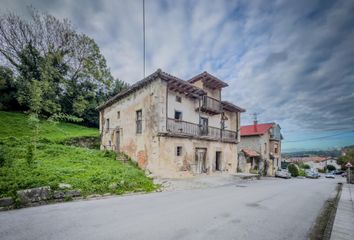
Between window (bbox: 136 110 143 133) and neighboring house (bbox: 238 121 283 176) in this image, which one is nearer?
window (bbox: 136 110 143 133)

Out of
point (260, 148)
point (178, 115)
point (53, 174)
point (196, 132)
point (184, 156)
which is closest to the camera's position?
point (53, 174)

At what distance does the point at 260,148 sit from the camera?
98.1 ft

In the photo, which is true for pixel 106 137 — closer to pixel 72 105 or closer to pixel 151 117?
pixel 151 117

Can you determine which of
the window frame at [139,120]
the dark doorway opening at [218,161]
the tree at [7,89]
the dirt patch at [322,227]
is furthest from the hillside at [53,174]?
the tree at [7,89]

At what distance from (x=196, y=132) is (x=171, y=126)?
303 cm

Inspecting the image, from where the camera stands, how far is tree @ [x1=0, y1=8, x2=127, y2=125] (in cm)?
2392

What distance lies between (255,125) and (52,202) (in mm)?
32348

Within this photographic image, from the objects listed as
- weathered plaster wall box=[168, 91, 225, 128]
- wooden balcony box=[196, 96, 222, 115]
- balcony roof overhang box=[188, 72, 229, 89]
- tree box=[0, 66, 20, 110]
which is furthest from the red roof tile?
tree box=[0, 66, 20, 110]

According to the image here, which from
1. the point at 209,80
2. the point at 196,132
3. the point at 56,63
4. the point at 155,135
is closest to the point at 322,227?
the point at 155,135

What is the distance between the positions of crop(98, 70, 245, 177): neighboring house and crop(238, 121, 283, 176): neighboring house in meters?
7.75

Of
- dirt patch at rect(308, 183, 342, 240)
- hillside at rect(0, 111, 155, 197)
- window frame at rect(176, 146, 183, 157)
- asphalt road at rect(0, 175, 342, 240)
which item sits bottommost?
dirt patch at rect(308, 183, 342, 240)

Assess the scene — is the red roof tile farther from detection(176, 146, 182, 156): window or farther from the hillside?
the hillside

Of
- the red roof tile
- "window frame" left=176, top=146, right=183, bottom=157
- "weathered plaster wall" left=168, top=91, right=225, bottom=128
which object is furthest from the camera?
the red roof tile

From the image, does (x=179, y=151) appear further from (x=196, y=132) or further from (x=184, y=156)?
(x=196, y=132)
